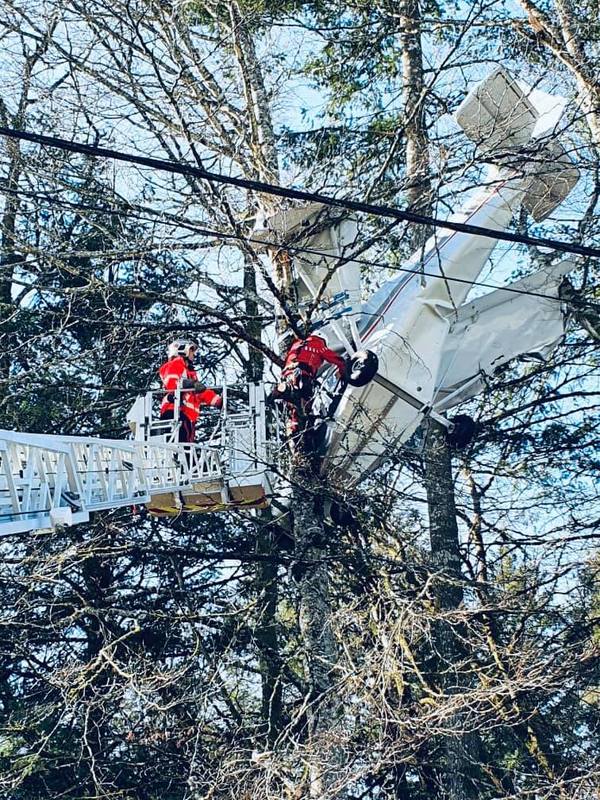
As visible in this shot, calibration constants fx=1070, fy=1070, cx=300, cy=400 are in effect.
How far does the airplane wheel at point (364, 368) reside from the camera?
10.7 meters

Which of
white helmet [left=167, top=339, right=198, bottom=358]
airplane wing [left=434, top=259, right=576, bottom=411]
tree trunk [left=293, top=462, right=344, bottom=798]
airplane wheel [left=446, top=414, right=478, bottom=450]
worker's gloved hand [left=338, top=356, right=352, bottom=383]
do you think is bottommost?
tree trunk [left=293, top=462, right=344, bottom=798]

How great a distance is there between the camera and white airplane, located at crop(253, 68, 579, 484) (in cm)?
1130

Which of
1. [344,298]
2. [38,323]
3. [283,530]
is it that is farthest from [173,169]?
[38,323]

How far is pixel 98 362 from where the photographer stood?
14.1 metres

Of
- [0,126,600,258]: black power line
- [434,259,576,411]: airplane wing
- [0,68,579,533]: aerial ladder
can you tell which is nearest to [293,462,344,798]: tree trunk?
[0,68,579,533]: aerial ladder

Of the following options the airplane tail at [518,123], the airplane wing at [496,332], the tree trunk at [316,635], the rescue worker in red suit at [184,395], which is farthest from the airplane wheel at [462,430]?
the rescue worker in red suit at [184,395]

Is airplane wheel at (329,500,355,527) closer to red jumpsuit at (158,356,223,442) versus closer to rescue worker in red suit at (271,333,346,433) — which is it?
rescue worker in red suit at (271,333,346,433)

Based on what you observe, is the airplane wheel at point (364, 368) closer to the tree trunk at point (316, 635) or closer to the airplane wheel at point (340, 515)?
the tree trunk at point (316, 635)

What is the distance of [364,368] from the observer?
10.7m

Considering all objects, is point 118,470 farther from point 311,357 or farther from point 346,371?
point 346,371

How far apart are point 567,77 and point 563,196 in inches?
55.5

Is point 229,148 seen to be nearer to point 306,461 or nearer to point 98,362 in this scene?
point 98,362

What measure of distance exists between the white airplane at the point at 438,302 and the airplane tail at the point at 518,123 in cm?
2

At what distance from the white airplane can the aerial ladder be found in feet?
0.05
